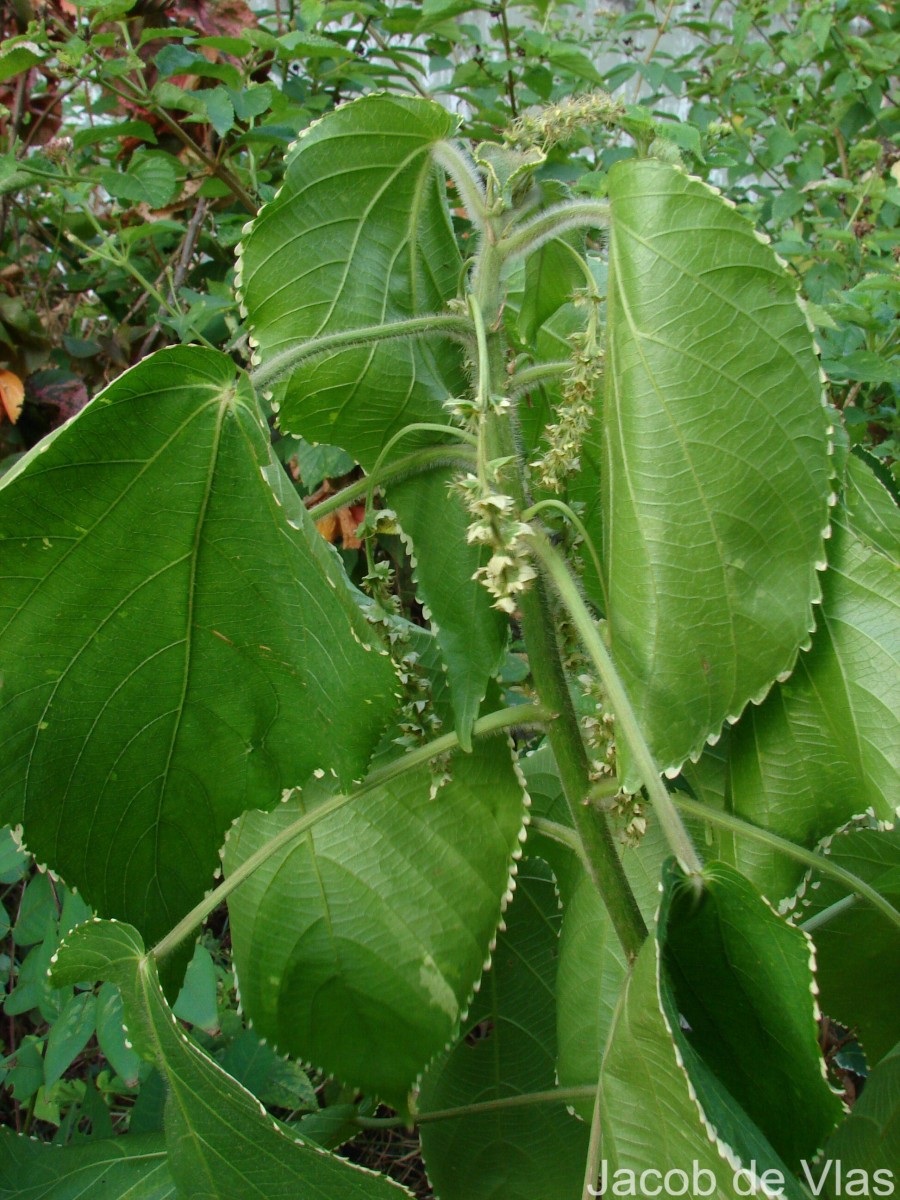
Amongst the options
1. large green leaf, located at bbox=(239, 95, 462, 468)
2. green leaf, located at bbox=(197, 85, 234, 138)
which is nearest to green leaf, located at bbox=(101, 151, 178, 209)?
green leaf, located at bbox=(197, 85, 234, 138)

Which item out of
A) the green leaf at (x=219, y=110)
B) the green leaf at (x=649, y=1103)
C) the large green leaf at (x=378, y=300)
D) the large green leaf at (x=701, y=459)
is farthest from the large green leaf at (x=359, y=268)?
the green leaf at (x=219, y=110)

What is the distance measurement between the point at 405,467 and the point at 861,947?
19.0 inches

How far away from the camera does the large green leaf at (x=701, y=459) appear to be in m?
0.50

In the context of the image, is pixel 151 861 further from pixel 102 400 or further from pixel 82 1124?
pixel 82 1124

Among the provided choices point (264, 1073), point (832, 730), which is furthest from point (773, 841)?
point (264, 1073)

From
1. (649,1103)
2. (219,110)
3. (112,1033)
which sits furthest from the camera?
(219,110)

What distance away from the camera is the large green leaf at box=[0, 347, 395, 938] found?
1.74ft

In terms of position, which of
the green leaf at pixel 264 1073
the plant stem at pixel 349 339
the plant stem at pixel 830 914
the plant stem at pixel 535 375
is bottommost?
the green leaf at pixel 264 1073

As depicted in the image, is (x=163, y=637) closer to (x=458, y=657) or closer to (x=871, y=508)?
(x=458, y=657)

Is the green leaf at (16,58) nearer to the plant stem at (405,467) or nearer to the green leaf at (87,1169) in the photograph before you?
the plant stem at (405,467)

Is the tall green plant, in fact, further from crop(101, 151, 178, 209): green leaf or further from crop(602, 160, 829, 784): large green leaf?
crop(101, 151, 178, 209): green leaf

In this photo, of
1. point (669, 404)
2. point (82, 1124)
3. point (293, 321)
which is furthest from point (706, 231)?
point (82, 1124)

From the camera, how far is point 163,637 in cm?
58

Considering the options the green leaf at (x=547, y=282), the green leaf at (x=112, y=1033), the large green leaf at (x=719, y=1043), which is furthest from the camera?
the green leaf at (x=112, y=1033)
